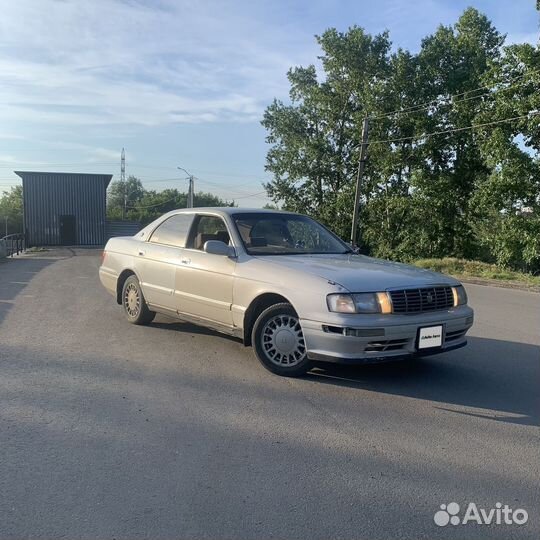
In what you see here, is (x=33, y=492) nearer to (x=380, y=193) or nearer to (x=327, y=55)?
(x=380, y=193)

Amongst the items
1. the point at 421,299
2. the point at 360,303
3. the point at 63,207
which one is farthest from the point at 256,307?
the point at 63,207

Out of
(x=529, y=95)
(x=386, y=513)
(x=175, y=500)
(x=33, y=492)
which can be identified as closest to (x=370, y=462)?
(x=386, y=513)

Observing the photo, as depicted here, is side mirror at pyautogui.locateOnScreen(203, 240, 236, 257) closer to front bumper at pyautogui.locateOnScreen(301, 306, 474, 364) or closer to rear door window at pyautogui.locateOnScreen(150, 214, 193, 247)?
rear door window at pyautogui.locateOnScreen(150, 214, 193, 247)

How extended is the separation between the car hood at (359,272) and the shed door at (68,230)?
38.5 meters

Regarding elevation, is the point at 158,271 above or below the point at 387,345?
above

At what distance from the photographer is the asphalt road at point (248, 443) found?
9.19ft

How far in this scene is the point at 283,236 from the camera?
6254 millimetres

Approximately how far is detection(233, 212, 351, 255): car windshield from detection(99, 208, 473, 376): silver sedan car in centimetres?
1

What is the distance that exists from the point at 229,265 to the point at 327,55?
119ft

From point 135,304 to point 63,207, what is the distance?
36.5m

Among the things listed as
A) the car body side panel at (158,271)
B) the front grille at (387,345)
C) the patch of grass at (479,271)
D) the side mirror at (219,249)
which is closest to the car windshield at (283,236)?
the side mirror at (219,249)

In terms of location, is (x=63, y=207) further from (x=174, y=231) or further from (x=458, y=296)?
(x=458, y=296)

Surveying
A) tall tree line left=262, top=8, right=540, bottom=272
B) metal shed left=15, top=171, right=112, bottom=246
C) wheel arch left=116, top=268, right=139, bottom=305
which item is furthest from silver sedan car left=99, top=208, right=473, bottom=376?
metal shed left=15, top=171, right=112, bottom=246

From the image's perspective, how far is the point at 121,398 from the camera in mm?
4531
